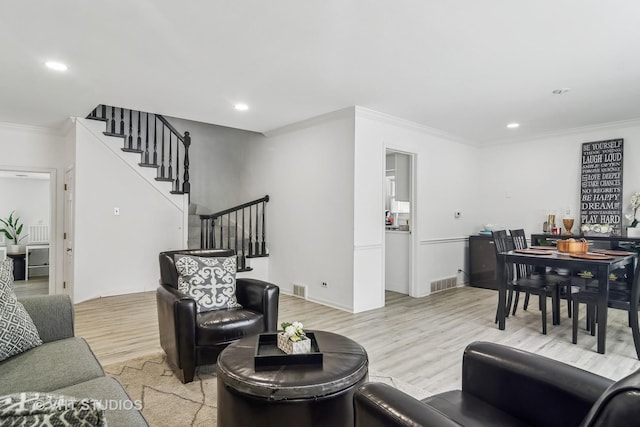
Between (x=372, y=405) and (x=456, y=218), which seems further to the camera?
(x=456, y=218)

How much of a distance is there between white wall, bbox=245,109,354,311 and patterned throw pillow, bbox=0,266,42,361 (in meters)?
3.21

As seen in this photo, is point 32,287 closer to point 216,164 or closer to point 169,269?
point 216,164

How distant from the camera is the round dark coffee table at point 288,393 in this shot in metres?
1.53

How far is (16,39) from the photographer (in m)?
2.70

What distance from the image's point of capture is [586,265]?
11.1 feet

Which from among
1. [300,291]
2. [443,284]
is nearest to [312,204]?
[300,291]

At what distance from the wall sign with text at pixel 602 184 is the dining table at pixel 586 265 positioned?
4.04 feet

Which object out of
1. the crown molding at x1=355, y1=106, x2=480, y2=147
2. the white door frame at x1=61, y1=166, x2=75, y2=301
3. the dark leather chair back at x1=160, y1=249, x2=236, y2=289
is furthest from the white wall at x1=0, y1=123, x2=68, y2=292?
the crown molding at x1=355, y1=106, x2=480, y2=147

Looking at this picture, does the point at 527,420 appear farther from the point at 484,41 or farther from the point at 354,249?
the point at 354,249

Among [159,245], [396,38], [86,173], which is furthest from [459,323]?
[86,173]

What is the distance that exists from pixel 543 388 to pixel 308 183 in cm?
403

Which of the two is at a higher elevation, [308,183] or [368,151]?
[368,151]

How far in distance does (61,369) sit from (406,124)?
4.65 meters

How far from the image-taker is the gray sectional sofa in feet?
4.30
